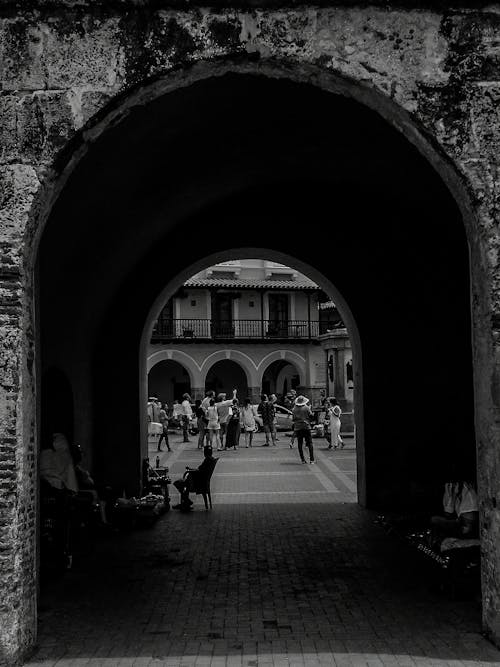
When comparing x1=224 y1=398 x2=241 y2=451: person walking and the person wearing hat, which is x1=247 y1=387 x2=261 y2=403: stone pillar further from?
the person wearing hat

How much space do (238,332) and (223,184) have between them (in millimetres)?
31146

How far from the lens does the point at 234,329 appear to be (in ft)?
135

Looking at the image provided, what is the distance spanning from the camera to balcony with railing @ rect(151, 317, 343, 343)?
39.9 metres

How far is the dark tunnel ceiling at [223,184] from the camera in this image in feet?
23.2

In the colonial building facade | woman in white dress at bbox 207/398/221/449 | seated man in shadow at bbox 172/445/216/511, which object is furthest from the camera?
the colonial building facade

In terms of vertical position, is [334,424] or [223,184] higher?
[223,184]

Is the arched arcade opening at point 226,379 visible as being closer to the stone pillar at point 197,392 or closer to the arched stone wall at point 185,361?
the arched stone wall at point 185,361

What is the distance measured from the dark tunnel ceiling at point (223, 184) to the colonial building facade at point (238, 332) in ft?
92.3

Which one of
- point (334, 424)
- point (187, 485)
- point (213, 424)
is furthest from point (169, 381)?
point (187, 485)

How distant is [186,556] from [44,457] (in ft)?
6.18

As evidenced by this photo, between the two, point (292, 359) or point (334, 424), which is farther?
point (292, 359)

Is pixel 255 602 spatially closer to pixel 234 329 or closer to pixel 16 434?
pixel 16 434

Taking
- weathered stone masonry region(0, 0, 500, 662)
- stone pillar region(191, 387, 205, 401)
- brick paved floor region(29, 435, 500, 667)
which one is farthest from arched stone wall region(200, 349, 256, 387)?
weathered stone masonry region(0, 0, 500, 662)

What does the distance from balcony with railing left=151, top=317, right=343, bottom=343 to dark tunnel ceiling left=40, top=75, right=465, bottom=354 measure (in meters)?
28.5
